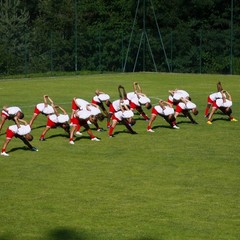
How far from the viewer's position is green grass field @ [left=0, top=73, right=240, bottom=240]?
50.6 feet

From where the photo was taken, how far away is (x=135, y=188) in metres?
19.2

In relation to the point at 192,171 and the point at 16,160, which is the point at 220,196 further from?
the point at 16,160

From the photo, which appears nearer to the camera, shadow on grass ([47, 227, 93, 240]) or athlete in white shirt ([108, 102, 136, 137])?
shadow on grass ([47, 227, 93, 240])

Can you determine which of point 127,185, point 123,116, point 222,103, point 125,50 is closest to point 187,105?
point 222,103

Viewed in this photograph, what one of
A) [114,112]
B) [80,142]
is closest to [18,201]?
[80,142]

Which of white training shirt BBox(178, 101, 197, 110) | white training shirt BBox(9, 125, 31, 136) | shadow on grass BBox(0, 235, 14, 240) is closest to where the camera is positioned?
shadow on grass BBox(0, 235, 14, 240)

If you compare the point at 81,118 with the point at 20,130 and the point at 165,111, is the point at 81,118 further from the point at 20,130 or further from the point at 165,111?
the point at 165,111

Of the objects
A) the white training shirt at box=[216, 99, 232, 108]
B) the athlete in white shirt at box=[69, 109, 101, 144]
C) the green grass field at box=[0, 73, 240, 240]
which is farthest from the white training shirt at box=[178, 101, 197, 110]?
the athlete in white shirt at box=[69, 109, 101, 144]

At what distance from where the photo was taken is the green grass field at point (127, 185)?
15.4 m

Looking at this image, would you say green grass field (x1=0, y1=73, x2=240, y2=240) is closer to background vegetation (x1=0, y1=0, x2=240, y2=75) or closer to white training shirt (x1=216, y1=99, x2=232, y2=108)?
white training shirt (x1=216, y1=99, x2=232, y2=108)

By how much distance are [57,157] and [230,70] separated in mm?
42714

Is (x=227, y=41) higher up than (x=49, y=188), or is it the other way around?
(x=49, y=188)

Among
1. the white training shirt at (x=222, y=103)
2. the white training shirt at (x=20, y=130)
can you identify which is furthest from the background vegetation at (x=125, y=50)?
the white training shirt at (x=20, y=130)

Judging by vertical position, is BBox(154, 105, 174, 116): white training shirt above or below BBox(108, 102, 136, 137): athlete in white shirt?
below
